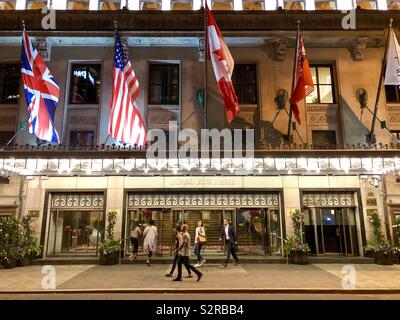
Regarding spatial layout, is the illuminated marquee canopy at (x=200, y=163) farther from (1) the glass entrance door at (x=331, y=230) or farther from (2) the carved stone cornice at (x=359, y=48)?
(2) the carved stone cornice at (x=359, y=48)

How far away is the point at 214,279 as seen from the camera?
10.9m

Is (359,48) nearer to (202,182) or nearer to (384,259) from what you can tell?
(384,259)

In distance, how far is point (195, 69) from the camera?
56.1 ft

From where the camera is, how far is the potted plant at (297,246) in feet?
46.7

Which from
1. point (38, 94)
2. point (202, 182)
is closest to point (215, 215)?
point (202, 182)

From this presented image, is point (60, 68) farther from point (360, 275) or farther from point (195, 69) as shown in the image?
point (360, 275)

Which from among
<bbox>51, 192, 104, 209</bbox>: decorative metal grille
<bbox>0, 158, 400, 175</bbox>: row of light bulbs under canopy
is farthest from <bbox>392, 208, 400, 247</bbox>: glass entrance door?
<bbox>51, 192, 104, 209</bbox>: decorative metal grille

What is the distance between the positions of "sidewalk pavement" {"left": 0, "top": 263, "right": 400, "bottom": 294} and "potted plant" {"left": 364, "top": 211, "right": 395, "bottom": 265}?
1.70 ft

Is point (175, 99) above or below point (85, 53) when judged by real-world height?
below

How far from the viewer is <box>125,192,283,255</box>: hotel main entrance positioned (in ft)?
51.4

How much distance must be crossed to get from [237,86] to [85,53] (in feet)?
27.6

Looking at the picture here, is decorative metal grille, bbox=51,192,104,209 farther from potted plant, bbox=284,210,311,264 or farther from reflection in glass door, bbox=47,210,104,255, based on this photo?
potted plant, bbox=284,210,311,264
